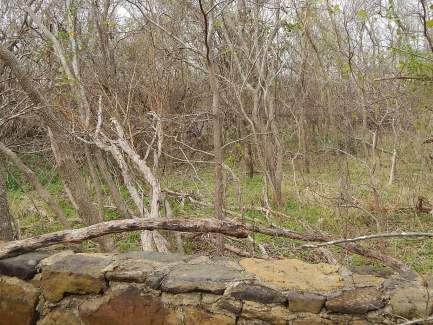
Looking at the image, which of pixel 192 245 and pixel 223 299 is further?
pixel 192 245

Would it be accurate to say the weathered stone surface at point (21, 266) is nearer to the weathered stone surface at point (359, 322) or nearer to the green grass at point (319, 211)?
the weathered stone surface at point (359, 322)

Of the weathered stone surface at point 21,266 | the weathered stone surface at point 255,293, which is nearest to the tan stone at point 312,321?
the weathered stone surface at point 255,293

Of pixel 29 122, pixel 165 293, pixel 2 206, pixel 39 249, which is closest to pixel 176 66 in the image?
pixel 29 122

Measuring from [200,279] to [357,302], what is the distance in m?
0.75

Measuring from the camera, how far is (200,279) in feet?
7.46

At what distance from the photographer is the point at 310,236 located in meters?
2.72

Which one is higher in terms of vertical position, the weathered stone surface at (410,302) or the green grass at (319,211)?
the weathered stone surface at (410,302)

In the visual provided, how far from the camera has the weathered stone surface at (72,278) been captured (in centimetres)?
245

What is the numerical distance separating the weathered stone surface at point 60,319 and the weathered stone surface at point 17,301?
0.09 metres

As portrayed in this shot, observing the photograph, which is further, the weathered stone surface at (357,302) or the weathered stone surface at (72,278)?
the weathered stone surface at (72,278)

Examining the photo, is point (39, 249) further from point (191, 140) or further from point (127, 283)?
point (191, 140)

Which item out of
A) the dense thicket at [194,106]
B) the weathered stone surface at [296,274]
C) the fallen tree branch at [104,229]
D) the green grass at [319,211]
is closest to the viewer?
the weathered stone surface at [296,274]

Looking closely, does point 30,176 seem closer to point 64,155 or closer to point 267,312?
point 64,155

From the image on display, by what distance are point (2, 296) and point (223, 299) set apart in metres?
1.31
